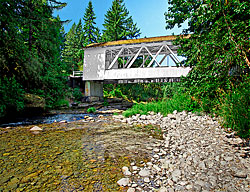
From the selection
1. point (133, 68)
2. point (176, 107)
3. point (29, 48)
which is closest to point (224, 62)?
point (176, 107)

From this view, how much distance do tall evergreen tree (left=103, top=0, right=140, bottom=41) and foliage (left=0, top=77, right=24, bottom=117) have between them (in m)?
17.5

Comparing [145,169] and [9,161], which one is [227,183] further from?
[9,161]

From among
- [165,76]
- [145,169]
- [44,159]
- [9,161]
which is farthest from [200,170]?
[165,76]

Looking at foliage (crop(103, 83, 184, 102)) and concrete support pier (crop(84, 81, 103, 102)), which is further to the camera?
foliage (crop(103, 83, 184, 102))

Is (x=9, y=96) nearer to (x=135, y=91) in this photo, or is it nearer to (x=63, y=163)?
(x=63, y=163)

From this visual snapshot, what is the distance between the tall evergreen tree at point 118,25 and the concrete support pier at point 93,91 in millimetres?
8617

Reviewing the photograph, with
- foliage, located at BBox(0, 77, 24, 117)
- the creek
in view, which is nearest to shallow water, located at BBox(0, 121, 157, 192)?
the creek

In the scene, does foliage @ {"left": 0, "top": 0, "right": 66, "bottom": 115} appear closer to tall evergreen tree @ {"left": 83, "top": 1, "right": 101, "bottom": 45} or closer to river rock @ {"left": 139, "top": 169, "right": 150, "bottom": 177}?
river rock @ {"left": 139, "top": 169, "right": 150, "bottom": 177}

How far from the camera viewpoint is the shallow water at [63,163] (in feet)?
5.03

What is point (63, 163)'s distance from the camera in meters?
2.00

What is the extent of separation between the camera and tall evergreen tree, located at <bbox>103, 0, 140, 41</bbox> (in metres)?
20.9

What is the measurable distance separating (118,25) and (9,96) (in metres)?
19.4

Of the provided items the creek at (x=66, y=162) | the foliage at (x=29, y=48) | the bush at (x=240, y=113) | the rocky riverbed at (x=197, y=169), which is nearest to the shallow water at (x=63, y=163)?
the creek at (x=66, y=162)

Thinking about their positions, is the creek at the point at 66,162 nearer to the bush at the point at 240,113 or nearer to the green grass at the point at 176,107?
the bush at the point at 240,113
